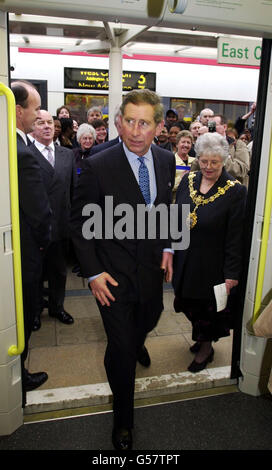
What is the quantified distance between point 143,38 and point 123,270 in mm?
5482

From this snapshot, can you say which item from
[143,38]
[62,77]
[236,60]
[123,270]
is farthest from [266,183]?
[62,77]

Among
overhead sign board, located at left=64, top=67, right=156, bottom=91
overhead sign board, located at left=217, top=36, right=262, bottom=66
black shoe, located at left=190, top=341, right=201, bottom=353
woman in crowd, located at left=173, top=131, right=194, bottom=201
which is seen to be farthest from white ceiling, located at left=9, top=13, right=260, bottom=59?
black shoe, located at left=190, top=341, right=201, bottom=353

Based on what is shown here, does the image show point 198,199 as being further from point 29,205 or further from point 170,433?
point 170,433

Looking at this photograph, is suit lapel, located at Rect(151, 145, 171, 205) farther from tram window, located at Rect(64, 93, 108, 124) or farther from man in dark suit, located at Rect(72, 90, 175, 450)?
tram window, located at Rect(64, 93, 108, 124)

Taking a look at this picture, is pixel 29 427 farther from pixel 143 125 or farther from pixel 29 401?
pixel 143 125

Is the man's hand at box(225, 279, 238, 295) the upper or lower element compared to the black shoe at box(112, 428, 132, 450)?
upper

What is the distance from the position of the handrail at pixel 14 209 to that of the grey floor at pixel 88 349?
795 mm

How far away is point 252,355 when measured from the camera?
258 cm

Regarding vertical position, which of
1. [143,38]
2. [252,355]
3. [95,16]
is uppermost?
[143,38]

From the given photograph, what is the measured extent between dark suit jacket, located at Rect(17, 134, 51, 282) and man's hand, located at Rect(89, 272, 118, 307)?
0.43 m

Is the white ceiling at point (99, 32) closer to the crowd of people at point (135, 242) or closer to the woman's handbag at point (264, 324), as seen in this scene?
the crowd of people at point (135, 242)

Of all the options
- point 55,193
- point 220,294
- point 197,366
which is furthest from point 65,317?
point 220,294

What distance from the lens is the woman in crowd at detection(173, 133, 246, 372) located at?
254 cm
